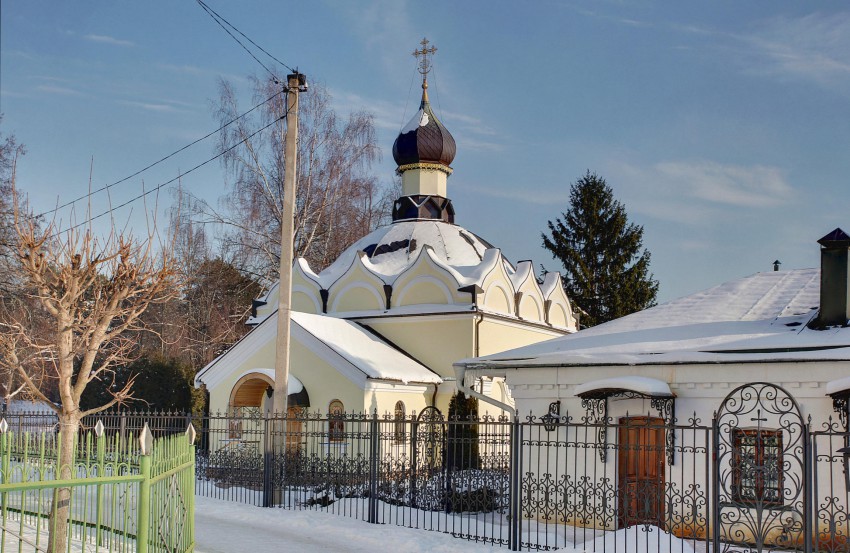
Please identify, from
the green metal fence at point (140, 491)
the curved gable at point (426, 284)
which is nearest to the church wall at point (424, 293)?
the curved gable at point (426, 284)

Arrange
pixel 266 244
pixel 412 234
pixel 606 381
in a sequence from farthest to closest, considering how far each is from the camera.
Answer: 1. pixel 266 244
2. pixel 412 234
3. pixel 606 381

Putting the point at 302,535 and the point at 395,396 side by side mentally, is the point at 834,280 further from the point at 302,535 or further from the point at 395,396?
the point at 395,396

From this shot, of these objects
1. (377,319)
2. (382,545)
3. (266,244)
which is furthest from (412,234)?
(382,545)

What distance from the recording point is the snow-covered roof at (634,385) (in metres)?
11.5

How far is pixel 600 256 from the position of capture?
36.4 metres

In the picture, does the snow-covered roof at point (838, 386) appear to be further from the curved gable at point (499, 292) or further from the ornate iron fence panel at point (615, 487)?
the curved gable at point (499, 292)

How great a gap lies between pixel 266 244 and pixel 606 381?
21.8 metres

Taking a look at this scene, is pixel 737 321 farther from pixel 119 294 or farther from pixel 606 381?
pixel 119 294

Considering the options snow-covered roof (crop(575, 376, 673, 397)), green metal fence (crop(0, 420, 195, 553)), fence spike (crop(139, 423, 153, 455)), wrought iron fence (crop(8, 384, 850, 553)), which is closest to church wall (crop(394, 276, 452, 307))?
wrought iron fence (crop(8, 384, 850, 553))

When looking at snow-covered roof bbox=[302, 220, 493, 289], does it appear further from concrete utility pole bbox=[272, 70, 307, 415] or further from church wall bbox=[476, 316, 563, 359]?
concrete utility pole bbox=[272, 70, 307, 415]

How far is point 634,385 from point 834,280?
3.13 meters

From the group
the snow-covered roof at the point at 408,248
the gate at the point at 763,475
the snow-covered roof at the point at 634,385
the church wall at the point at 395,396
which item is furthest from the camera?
the snow-covered roof at the point at 408,248

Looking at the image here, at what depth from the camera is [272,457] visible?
46.5 ft

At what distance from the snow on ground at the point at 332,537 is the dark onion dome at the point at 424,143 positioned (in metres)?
15.2
